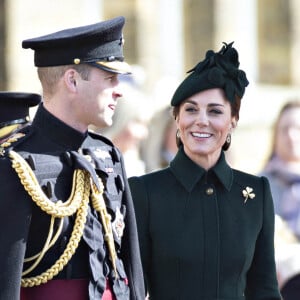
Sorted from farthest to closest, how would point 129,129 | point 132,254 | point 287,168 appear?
point 287,168 → point 129,129 → point 132,254

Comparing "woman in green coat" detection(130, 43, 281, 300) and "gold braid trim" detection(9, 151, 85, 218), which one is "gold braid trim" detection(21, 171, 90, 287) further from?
"woman in green coat" detection(130, 43, 281, 300)

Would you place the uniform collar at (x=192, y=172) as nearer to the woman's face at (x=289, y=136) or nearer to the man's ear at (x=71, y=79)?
the man's ear at (x=71, y=79)

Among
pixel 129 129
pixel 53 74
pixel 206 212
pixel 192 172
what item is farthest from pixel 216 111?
pixel 129 129

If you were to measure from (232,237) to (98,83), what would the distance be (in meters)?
0.91

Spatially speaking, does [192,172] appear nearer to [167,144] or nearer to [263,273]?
[263,273]

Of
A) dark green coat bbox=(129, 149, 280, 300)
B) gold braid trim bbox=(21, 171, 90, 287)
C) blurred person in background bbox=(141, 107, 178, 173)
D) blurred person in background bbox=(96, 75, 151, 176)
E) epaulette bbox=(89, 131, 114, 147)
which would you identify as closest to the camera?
gold braid trim bbox=(21, 171, 90, 287)

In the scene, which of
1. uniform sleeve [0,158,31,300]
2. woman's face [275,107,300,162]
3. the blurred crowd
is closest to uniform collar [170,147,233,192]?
uniform sleeve [0,158,31,300]

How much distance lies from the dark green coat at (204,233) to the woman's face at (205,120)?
99mm

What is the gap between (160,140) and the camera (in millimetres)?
8398

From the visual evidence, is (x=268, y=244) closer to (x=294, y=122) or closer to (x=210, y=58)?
(x=210, y=58)

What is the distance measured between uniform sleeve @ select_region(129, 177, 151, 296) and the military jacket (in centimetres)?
29

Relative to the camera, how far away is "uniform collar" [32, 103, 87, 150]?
468 centimetres

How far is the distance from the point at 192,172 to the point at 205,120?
216 mm

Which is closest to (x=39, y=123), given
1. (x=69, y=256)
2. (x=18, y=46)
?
(x=69, y=256)
